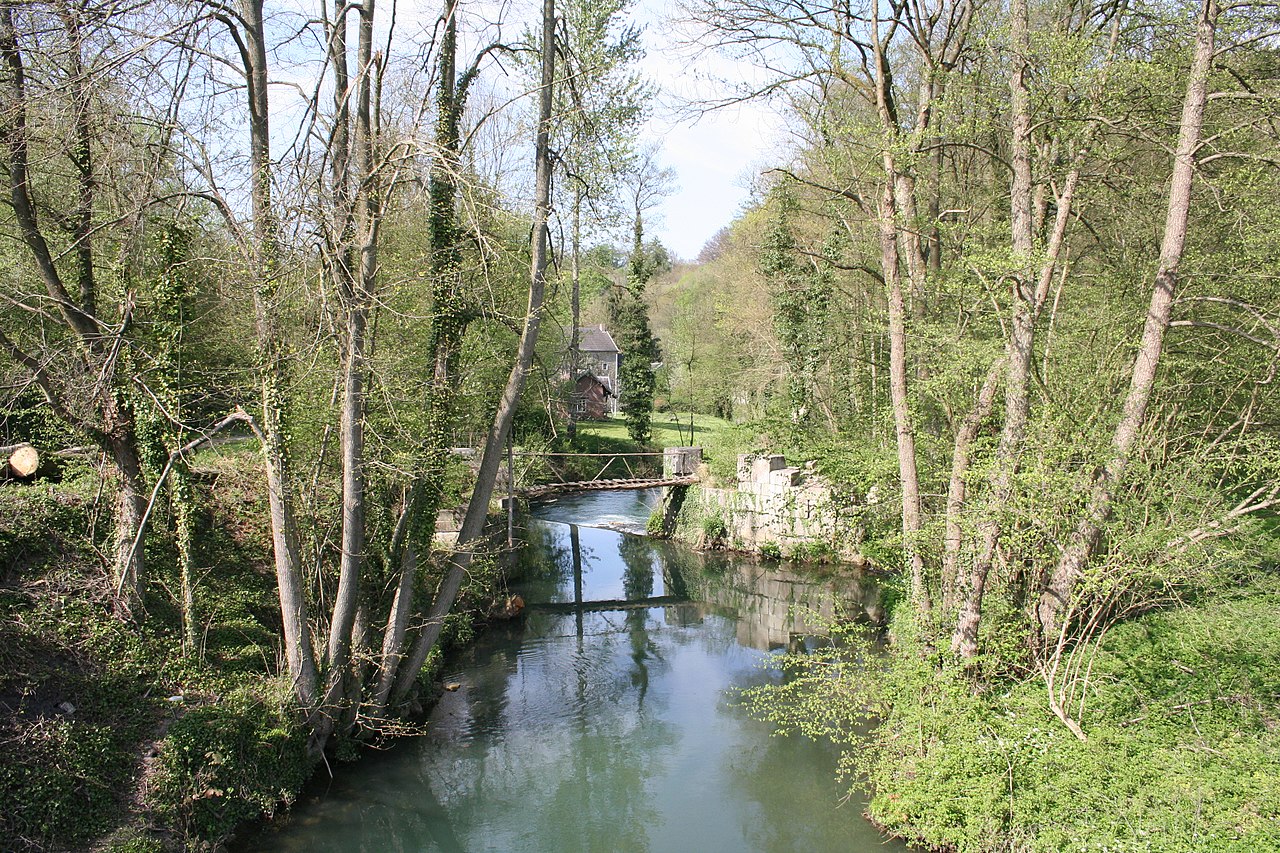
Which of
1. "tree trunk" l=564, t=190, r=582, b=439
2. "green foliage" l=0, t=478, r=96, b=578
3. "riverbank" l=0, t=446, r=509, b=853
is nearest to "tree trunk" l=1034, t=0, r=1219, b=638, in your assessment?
"riverbank" l=0, t=446, r=509, b=853

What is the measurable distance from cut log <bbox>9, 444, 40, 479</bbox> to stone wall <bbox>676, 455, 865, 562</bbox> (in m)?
13.2

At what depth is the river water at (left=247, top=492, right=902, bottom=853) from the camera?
811 cm

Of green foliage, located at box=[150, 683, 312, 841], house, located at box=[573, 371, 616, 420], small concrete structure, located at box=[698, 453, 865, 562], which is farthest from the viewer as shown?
house, located at box=[573, 371, 616, 420]

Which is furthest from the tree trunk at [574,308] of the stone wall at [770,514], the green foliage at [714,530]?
the green foliage at [714,530]

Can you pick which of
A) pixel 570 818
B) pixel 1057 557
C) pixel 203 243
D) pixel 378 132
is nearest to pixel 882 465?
pixel 1057 557

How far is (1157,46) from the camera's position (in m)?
9.36

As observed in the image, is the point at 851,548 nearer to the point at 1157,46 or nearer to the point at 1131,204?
the point at 1131,204

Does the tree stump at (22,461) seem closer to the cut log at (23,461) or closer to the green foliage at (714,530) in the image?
the cut log at (23,461)

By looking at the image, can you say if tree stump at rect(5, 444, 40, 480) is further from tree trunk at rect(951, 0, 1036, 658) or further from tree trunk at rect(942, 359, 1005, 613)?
tree trunk at rect(951, 0, 1036, 658)

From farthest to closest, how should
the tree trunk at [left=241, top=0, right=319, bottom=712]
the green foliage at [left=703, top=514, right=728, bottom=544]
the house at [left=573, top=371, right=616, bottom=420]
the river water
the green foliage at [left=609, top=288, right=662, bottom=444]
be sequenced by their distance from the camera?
1. the house at [left=573, top=371, right=616, bottom=420]
2. the green foliage at [left=609, top=288, right=662, bottom=444]
3. the green foliage at [left=703, top=514, right=728, bottom=544]
4. the river water
5. the tree trunk at [left=241, top=0, right=319, bottom=712]

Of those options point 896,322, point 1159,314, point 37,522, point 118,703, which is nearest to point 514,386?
point 896,322

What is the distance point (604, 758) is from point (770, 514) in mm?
10216

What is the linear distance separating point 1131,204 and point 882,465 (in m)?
4.63

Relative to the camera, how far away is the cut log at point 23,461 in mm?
9320
